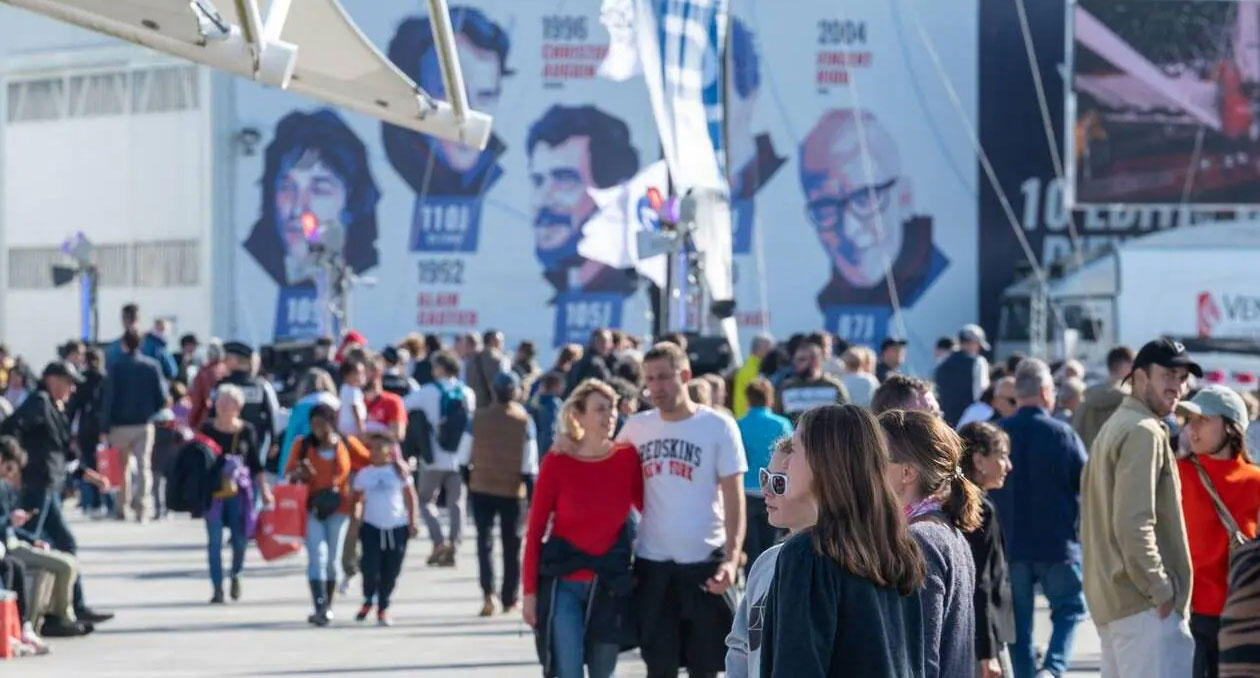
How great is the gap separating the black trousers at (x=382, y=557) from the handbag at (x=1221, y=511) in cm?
698

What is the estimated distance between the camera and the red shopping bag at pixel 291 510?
1536 centimetres

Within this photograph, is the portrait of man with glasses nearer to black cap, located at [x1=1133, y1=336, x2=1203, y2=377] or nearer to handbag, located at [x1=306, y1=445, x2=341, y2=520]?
handbag, located at [x1=306, y1=445, x2=341, y2=520]

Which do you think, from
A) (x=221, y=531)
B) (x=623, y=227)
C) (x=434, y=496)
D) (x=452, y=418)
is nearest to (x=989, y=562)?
(x=221, y=531)

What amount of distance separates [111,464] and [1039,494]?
13259 mm

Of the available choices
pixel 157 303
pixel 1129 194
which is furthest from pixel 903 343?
pixel 157 303

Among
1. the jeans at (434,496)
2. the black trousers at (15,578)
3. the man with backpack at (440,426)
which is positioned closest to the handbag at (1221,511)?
the black trousers at (15,578)

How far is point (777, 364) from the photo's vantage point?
17.9m

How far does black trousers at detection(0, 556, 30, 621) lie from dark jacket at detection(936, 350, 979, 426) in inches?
313

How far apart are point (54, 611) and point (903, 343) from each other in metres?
8.54

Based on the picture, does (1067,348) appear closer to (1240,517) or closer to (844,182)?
(844,182)

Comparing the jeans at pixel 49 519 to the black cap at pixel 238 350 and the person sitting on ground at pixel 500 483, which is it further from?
the black cap at pixel 238 350

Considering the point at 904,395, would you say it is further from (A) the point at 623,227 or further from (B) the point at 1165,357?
(A) the point at 623,227

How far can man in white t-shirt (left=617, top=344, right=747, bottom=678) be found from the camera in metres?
9.73

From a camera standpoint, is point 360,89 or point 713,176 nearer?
point 360,89
